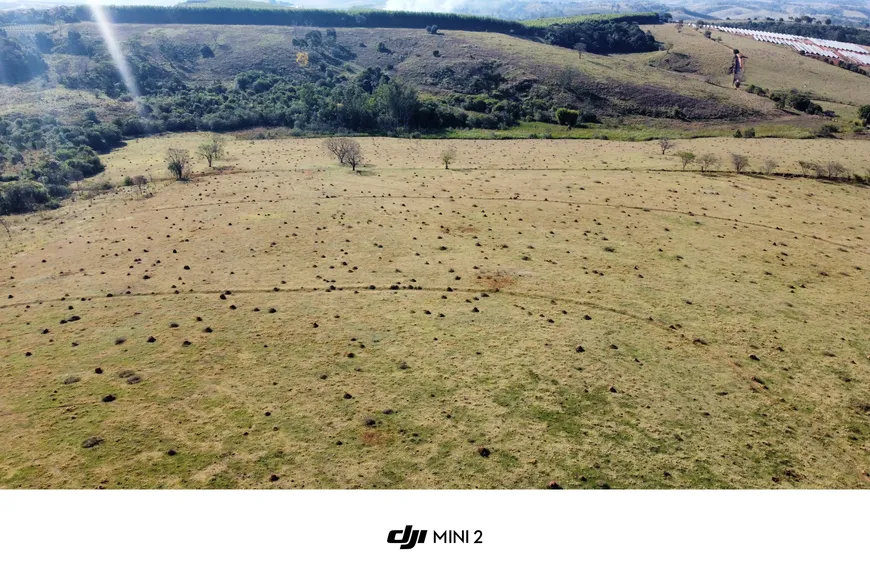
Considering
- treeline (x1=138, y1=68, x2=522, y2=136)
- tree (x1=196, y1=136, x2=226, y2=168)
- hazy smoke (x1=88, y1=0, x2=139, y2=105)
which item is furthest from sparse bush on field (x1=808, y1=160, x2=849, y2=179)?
hazy smoke (x1=88, y1=0, x2=139, y2=105)

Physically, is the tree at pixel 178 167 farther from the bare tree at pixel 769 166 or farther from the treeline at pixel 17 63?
the treeline at pixel 17 63

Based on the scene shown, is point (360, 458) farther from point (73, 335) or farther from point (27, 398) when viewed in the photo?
point (73, 335)

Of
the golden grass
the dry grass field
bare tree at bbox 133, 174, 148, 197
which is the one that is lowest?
the dry grass field

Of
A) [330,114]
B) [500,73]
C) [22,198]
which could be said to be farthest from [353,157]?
[500,73]

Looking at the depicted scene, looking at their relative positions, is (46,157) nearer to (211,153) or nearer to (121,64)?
(211,153)

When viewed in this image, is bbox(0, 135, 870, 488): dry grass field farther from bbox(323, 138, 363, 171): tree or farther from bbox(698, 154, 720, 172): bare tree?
bbox(323, 138, 363, 171): tree
